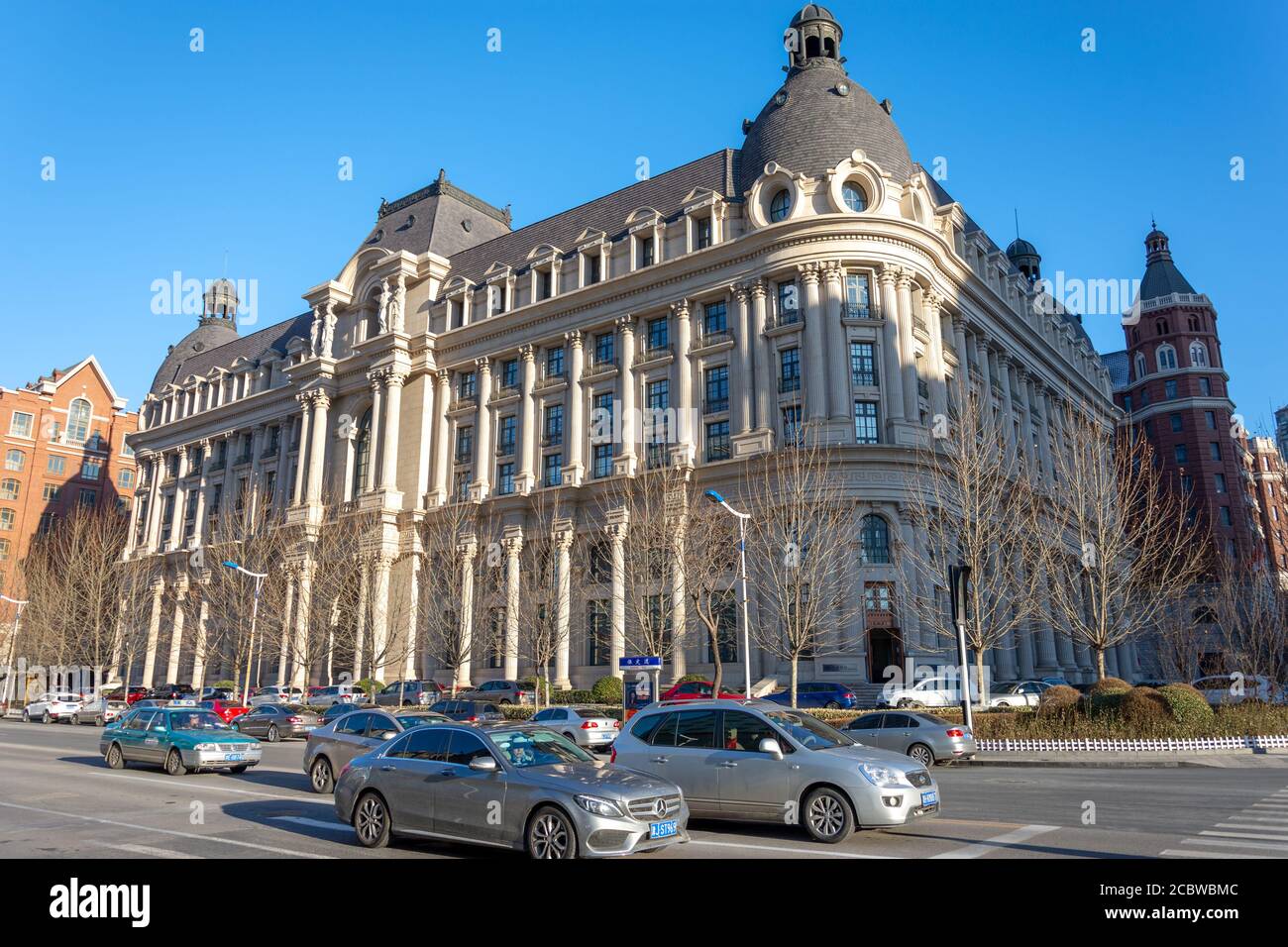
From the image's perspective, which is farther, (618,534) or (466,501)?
(466,501)

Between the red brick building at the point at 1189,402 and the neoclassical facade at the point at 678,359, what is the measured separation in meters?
13.9

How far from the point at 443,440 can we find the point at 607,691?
24.0 meters

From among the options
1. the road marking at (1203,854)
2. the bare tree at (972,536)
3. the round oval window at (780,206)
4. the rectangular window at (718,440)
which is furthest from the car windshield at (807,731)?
the round oval window at (780,206)

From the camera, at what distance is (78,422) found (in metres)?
89.9

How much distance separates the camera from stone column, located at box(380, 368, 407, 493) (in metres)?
55.6

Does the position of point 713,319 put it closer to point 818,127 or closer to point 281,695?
point 818,127

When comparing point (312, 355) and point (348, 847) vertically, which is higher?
point (312, 355)

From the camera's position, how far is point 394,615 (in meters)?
49.3

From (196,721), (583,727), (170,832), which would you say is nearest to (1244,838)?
(170,832)

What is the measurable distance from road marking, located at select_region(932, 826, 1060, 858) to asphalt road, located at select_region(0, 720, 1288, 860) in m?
0.02

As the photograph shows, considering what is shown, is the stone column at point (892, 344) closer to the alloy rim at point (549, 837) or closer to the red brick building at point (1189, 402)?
the alloy rim at point (549, 837)

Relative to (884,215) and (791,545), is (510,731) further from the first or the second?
(884,215)
